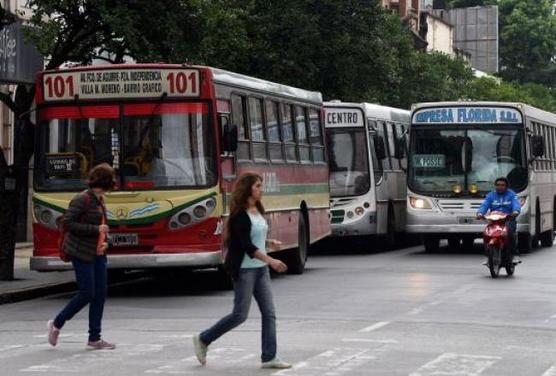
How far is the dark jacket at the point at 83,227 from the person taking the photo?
1353 centimetres

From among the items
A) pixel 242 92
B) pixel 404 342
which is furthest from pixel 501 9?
pixel 404 342

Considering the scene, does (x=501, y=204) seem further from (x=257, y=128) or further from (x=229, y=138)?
(x=229, y=138)

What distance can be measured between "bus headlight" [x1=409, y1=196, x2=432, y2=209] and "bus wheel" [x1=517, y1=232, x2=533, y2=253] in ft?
6.77

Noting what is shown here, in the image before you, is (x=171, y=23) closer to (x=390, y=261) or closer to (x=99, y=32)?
(x=99, y=32)

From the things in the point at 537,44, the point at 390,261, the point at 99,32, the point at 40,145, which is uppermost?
the point at 537,44

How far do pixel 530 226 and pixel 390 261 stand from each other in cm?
343

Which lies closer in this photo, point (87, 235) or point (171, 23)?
point (87, 235)

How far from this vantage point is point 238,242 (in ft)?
38.8

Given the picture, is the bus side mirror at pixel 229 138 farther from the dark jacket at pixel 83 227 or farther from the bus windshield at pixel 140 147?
the dark jacket at pixel 83 227

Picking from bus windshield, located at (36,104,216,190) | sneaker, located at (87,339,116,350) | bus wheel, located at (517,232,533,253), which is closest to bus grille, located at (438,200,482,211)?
bus wheel, located at (517,232,533,253)

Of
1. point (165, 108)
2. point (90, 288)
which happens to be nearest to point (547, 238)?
point (165, 108)

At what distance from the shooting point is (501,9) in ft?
359

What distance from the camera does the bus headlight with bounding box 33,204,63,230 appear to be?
759 inches

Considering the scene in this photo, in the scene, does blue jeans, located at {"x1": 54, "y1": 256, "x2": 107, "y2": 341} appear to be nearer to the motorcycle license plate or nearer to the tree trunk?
the tree trunk
